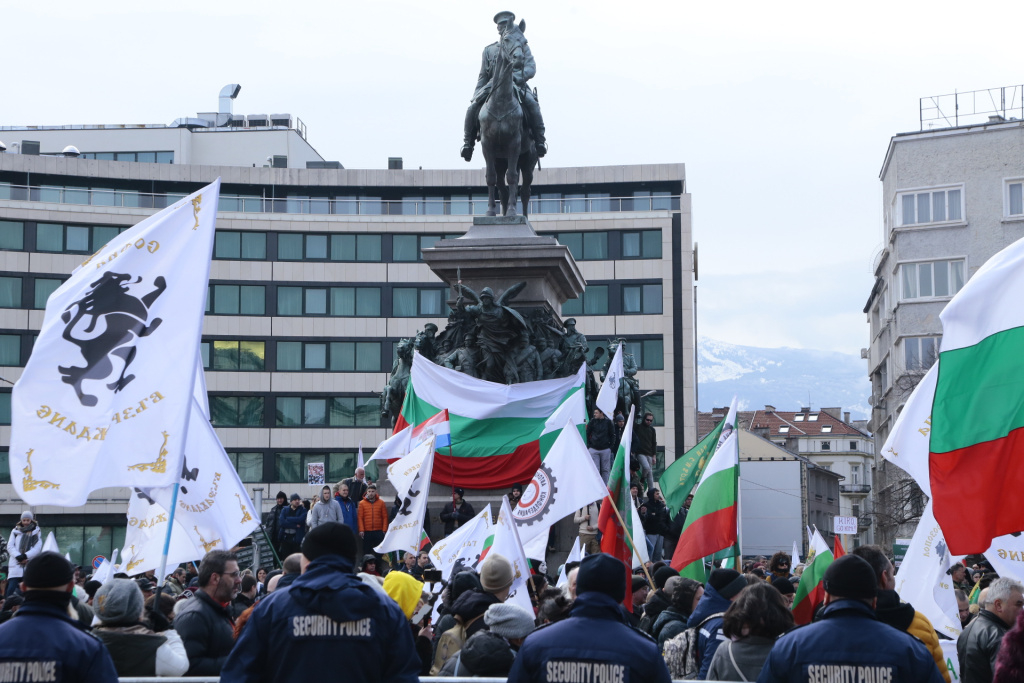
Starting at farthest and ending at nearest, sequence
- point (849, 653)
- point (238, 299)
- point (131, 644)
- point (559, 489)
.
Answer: point (238, 299), point (559, 489), point (131, 644), point (849, 653)

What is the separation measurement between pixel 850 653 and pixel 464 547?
7.86 metres

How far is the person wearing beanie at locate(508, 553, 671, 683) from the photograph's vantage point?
5.81 meters

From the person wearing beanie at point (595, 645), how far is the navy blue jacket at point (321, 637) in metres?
0.53

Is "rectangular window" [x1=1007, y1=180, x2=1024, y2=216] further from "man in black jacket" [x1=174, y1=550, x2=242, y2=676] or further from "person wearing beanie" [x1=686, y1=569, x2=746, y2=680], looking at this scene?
"man in black jacket" [x1=174, y1=550, x2=242, y2=676]

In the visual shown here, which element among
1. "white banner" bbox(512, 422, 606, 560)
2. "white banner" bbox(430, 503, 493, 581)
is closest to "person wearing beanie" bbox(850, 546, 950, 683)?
"white banner" bbox(512, 422, 606, 560)

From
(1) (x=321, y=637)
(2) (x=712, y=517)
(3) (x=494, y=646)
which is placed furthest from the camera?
(2) (x=712, y=517)

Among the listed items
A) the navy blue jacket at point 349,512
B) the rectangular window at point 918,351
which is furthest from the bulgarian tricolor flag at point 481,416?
the rectangular window at point 918,351

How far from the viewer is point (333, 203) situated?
71.1 meters

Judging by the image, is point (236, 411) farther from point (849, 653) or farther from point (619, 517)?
A: point (849, 653)

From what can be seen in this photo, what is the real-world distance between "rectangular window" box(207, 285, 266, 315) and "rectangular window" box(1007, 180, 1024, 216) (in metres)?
34.9

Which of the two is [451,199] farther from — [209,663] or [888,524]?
[209,663]

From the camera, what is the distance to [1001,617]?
796 cm

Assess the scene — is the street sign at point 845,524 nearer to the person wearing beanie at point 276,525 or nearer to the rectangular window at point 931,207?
the person wearing beanie at point 276,525

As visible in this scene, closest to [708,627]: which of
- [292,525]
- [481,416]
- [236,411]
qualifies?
[481,416]
